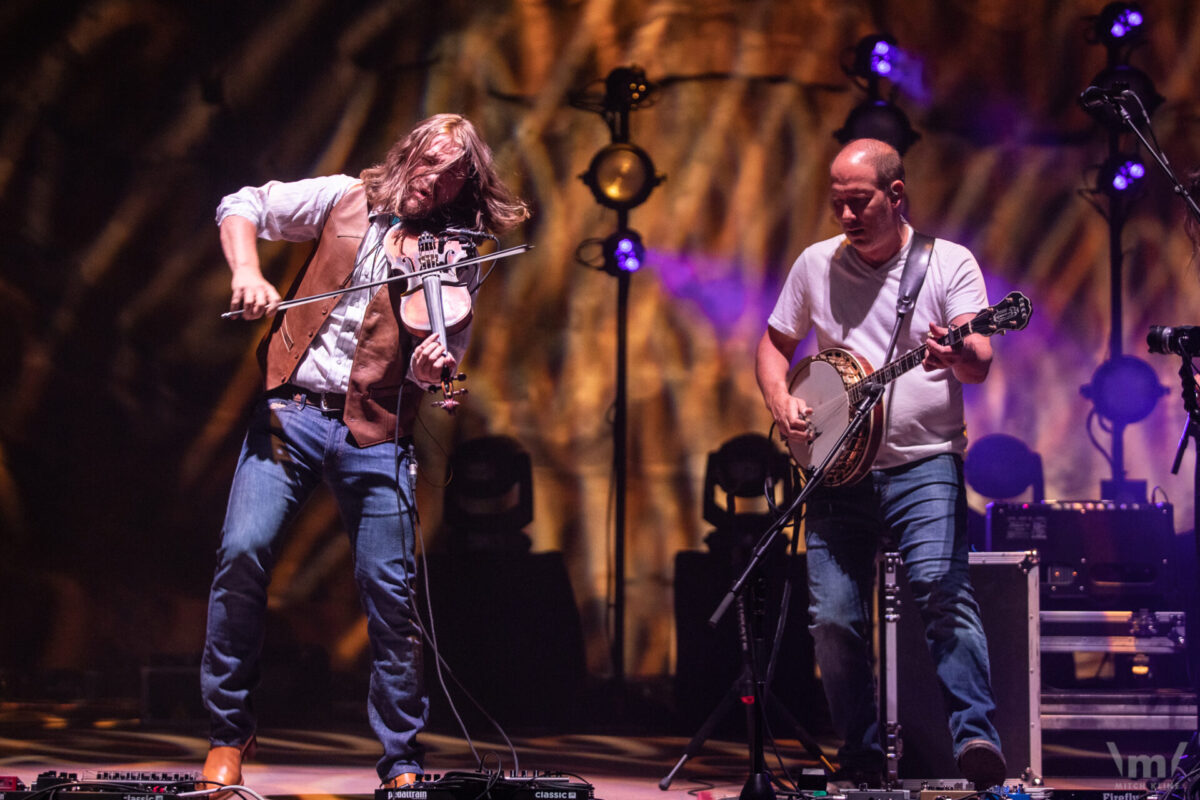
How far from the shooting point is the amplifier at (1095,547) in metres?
4.30

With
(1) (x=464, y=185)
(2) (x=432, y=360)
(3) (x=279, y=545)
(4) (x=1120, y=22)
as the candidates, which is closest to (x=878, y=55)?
(4) (x=1120, y=22)

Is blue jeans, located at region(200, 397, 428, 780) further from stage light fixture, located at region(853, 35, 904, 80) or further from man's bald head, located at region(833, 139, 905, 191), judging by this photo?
stage light fixture, located at region(853, 35, 904, 80)

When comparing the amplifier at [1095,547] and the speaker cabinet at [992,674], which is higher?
the amplifier at [1095,547]

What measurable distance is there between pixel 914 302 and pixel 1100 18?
8.52ft

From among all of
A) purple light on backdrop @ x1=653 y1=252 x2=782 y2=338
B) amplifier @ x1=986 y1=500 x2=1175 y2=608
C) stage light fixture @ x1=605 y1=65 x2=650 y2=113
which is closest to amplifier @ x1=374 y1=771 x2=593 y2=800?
amplifier @ x1=986 y1=500 x2=1175 y2=608

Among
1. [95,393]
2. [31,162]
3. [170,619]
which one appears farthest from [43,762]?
[31,162]

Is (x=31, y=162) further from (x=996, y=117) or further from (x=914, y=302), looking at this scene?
(x=996, y=117)

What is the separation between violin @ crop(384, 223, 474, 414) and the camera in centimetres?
287

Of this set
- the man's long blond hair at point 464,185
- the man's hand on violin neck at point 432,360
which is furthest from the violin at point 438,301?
the man's long blond hair at point 464,185

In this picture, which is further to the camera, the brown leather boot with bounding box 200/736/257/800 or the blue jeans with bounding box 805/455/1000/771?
the blue jeans with bounding box 805/455/1000/771

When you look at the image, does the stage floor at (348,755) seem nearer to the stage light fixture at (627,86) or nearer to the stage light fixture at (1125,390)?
the stage light fixture at (1125,390)

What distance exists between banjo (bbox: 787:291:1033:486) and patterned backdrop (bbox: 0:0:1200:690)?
1.67m

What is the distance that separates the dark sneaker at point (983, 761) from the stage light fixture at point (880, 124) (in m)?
2.87

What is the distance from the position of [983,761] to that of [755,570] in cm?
81
